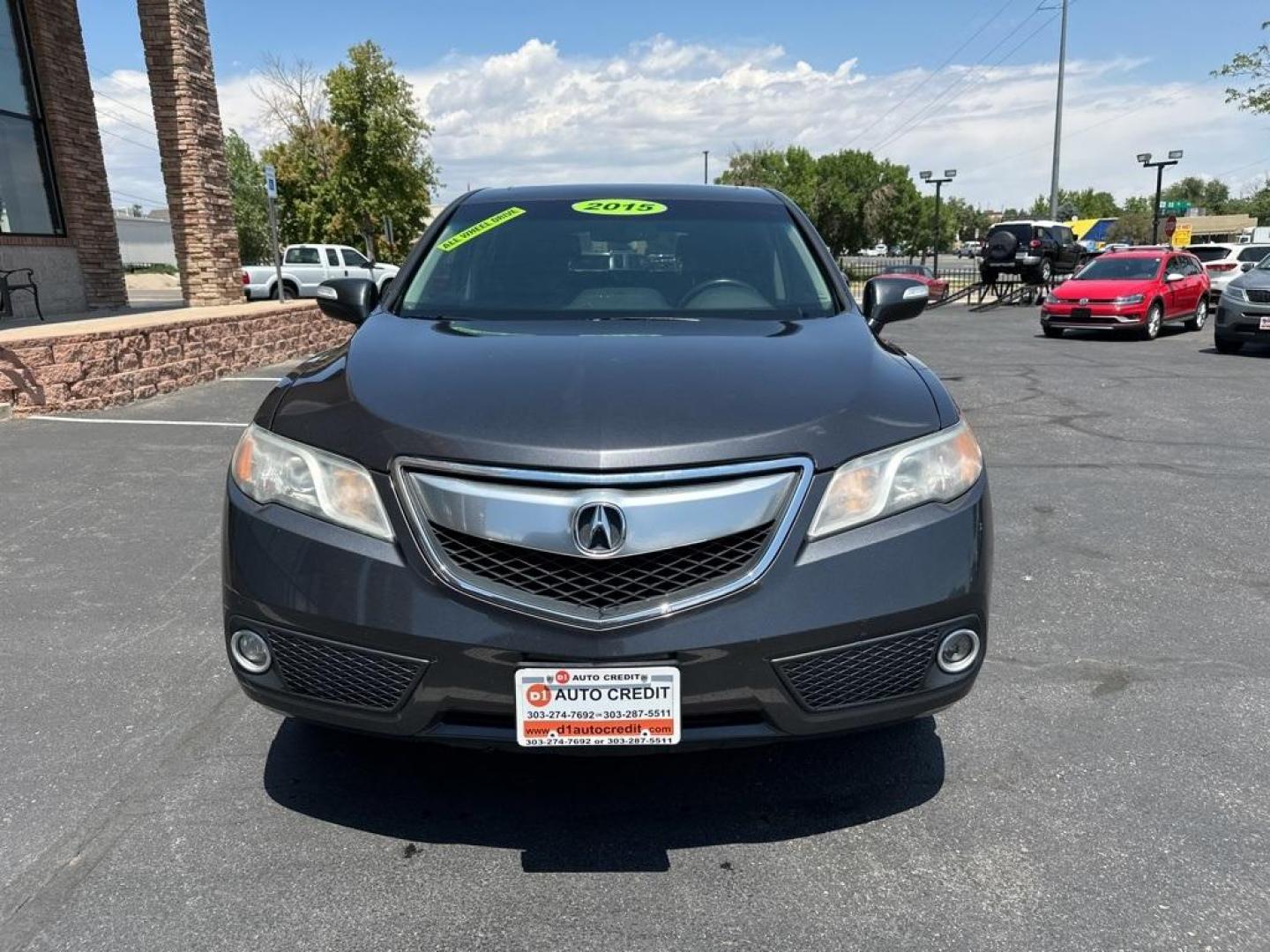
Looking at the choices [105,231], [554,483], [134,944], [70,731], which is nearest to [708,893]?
[554,483]

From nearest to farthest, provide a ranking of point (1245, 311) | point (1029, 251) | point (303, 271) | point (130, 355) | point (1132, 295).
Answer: point (130, 355), point (1245, 311), point (1132, 295), point (303, 271), point (1029, 251)

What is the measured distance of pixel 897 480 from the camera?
2.20 metres

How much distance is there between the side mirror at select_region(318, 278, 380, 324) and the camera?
345 centimetres

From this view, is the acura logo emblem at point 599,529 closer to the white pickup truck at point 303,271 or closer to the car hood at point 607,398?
the car hood at point 607,398

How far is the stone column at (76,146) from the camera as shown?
14.8 m

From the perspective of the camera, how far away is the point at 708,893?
86.8 inches

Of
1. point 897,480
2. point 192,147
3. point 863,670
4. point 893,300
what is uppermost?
point 192,147

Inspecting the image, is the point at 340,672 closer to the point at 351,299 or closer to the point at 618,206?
the point at 351,299

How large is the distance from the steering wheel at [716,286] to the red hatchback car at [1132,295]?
15.0 metres

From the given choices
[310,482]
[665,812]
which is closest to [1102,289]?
[665,812]

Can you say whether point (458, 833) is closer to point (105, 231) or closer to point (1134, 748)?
point (1134, 748)

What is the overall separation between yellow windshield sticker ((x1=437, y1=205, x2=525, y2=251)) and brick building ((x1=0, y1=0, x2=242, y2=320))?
12.4 meters

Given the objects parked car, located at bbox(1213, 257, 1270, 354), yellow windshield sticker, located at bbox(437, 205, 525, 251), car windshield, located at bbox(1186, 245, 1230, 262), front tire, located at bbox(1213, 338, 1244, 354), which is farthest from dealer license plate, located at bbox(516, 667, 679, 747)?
car windshield, located at bbox(1186, 245, 1230, 262)

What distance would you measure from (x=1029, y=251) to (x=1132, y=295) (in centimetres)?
1044
